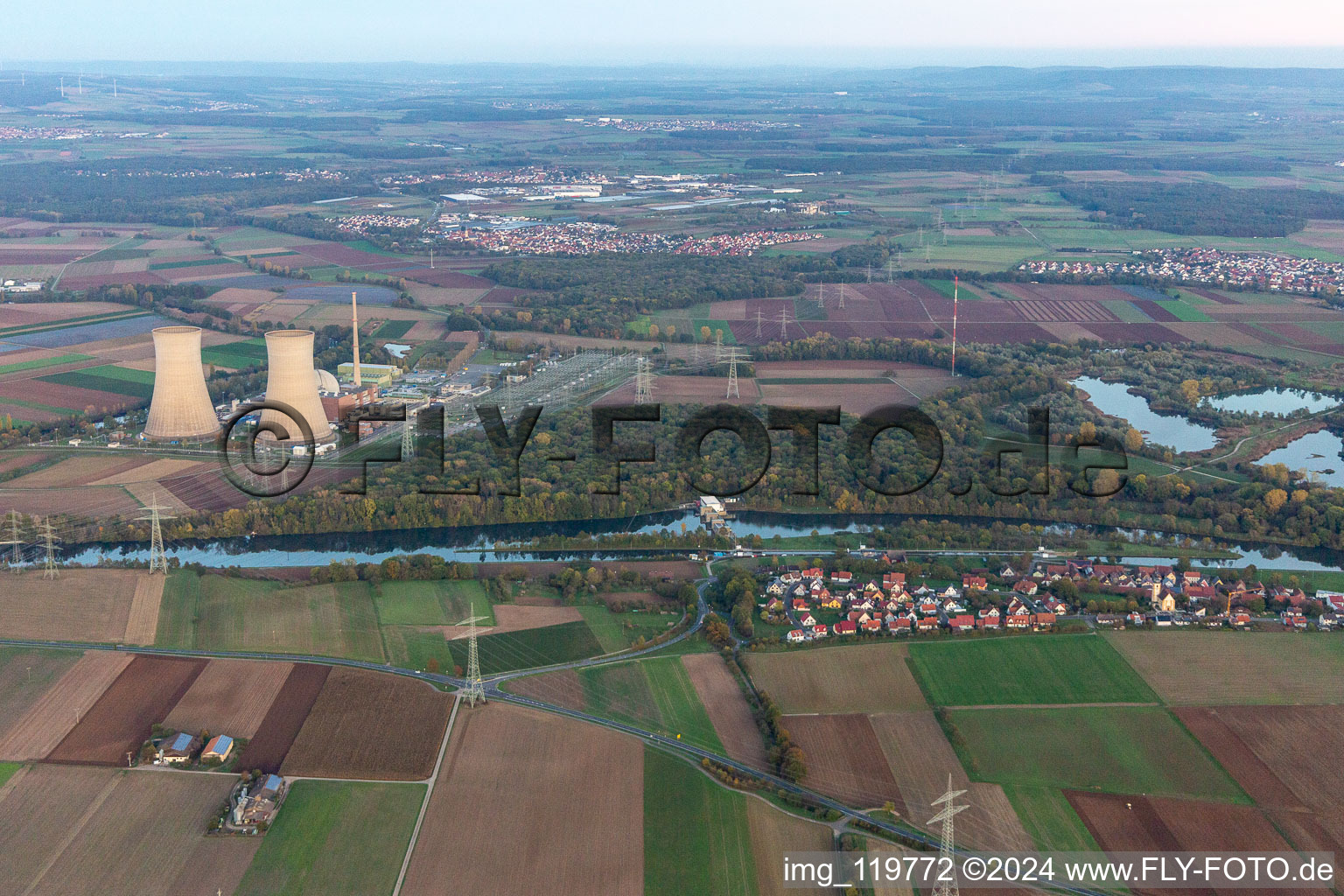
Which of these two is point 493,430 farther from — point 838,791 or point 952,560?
point 838,791

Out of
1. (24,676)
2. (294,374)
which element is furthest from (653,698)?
(294,374)

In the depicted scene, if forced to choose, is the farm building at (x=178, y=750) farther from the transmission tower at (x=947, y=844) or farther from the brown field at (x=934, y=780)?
the transmission tower at (x=947, y=844)

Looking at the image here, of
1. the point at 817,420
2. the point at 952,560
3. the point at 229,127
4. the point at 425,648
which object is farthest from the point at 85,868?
the point at 229,127

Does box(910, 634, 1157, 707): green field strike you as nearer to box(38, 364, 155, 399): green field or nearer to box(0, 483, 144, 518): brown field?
box(0, 483, 144, 518): brown field

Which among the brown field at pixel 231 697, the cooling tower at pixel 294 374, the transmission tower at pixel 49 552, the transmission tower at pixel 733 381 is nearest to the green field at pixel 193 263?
the cooling tower at pixel 294 374

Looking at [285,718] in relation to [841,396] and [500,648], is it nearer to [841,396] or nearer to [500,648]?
[500,648]

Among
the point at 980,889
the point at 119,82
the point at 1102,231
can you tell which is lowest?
the point at 980,889
